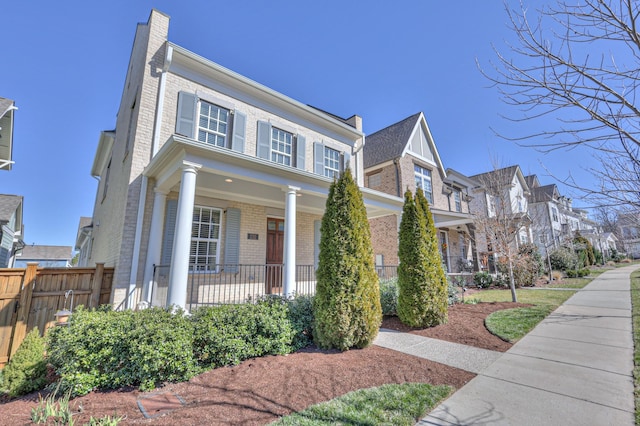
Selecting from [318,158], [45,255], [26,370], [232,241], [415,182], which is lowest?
[26,370]

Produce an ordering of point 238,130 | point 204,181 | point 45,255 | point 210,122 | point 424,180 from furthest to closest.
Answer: point 45,255
point 424,180
point 238,130
point 210,122
point 204,181

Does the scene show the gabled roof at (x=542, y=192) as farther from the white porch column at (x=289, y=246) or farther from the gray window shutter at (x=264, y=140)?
the white porch column at (x=289, y=246)

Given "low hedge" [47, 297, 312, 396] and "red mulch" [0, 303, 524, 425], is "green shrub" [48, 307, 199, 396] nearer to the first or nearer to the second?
"low hedge" [47, 297, 312, 396]

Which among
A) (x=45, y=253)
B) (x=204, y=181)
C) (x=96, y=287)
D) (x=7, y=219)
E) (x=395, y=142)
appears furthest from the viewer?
(x=45, y=253)

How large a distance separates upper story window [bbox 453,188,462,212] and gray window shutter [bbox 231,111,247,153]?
1636cm

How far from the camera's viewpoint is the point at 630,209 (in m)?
3.27

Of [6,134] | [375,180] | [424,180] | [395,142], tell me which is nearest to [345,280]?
[6,134]

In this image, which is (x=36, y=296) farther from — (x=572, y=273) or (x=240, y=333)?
(x=572, y=273)

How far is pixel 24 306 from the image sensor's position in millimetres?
5418

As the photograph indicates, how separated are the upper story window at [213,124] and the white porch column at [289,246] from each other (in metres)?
2.95

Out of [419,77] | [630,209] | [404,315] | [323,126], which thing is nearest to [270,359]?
[404,315]

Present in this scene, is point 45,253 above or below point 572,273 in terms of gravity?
above

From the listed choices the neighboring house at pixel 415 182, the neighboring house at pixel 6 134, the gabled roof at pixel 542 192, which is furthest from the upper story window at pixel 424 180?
the gabled roof at pixel 542 192

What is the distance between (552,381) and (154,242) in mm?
8254
